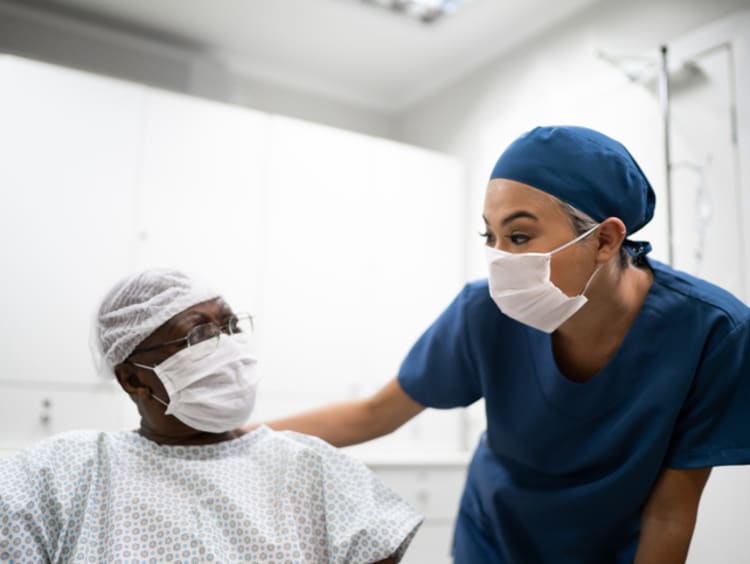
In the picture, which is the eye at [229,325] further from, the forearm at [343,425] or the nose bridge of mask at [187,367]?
the forearm at [343,425]

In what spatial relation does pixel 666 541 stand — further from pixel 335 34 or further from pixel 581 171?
pixel 335 34

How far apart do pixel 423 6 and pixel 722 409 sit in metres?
2.44

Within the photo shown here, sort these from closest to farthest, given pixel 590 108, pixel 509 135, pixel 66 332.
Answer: pixel 66 332, pixel 590 108, pixel 509 135

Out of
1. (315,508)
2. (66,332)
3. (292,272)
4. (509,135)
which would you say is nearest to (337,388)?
(292,272)

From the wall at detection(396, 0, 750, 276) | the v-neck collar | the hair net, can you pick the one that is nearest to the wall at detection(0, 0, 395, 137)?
the wall at detection(396, 0, 750, 276)

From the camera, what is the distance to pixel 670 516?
1.13 meters

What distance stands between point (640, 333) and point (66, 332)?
81.1 inches

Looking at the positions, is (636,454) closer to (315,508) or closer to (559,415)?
(559,415)

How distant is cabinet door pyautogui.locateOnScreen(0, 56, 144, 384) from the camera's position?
251 centimetres

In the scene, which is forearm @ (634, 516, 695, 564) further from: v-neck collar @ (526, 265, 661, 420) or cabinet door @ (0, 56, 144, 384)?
cabinet door @ (0, 56, 144, 384)

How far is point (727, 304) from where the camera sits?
114 cm

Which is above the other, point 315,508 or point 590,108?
point 590,108

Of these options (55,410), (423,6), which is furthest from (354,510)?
(423,6)

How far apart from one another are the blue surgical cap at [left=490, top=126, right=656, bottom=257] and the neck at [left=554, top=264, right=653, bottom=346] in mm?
94
